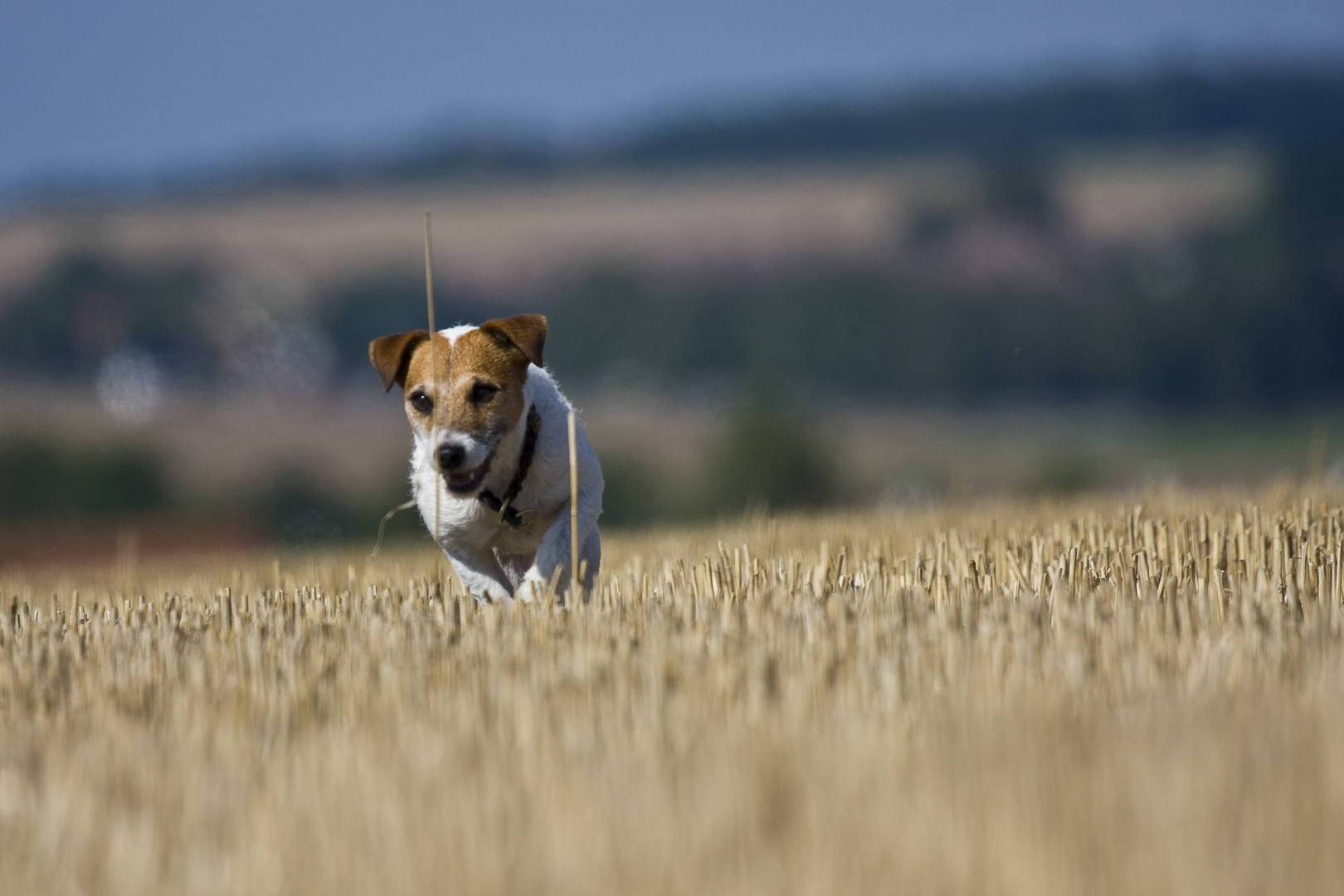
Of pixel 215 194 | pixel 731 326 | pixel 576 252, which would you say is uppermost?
pixel 215 194

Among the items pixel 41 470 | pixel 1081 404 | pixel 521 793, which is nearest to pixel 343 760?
pixel 521 793

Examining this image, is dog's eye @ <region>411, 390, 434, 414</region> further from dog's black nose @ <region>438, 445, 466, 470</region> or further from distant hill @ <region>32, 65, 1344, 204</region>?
distant hill @ <region>32, 65, 1344, 204</region>

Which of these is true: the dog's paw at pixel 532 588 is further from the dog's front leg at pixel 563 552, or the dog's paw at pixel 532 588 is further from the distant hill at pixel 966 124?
the distant hill at pixel 966 124

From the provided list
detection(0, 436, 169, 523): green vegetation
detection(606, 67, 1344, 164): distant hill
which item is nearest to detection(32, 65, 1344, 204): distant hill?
detection(606, 67, 1344, 164): distant hill

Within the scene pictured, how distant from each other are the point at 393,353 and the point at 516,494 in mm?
774

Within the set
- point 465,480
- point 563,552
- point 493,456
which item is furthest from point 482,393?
point 563,552

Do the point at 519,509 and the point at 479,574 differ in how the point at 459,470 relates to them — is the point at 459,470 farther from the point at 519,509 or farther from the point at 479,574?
the point at 479,574

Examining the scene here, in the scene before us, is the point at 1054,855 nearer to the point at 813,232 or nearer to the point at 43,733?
the point at 43,733

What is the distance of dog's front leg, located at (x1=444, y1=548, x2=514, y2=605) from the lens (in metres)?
5.43

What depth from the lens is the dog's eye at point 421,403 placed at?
5.29 m

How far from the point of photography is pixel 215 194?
337ft

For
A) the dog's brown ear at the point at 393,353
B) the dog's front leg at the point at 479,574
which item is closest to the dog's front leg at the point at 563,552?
the dog's front leg at the point at 479,574

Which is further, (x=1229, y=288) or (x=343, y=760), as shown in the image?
(x=1229, y=288)

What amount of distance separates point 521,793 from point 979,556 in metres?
3.09
